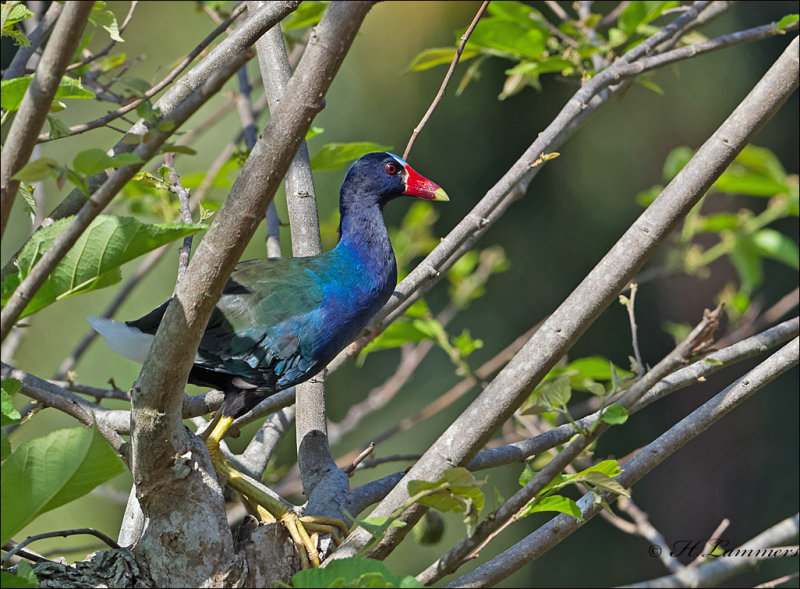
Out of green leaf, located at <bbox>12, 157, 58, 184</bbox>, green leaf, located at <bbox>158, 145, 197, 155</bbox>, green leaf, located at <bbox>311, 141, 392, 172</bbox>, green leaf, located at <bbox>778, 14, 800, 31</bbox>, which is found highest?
green leaf, located at <bbox>311, 141, 392, 172</bbox>

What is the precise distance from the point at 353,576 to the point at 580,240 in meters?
5.54

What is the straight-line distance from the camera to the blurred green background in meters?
6.09

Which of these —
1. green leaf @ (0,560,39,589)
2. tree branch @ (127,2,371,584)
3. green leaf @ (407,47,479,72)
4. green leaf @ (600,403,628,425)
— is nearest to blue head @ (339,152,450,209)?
green leaf @ (407,47,479,72)

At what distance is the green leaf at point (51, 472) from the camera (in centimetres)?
120

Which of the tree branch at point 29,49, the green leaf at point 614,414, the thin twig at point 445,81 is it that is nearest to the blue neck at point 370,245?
the thin twig at point 445,81

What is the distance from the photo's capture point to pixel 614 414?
1.28 m

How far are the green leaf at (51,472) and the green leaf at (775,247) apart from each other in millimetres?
2751

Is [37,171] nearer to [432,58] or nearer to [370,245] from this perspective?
[370,245]

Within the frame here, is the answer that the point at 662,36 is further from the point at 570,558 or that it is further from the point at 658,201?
the point at 570,558

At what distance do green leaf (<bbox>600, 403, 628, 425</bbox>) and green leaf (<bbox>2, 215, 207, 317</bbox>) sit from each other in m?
0.67

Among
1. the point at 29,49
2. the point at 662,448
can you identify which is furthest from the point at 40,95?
the point at 662,448

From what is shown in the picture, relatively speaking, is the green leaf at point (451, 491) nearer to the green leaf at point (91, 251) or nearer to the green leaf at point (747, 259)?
the green leaf at point (91, 251)

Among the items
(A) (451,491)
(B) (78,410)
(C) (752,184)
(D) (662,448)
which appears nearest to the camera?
(A) (451,491)

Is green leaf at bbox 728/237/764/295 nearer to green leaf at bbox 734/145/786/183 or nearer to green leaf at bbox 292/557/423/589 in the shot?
green leaf at bbox 734/145/786/183
